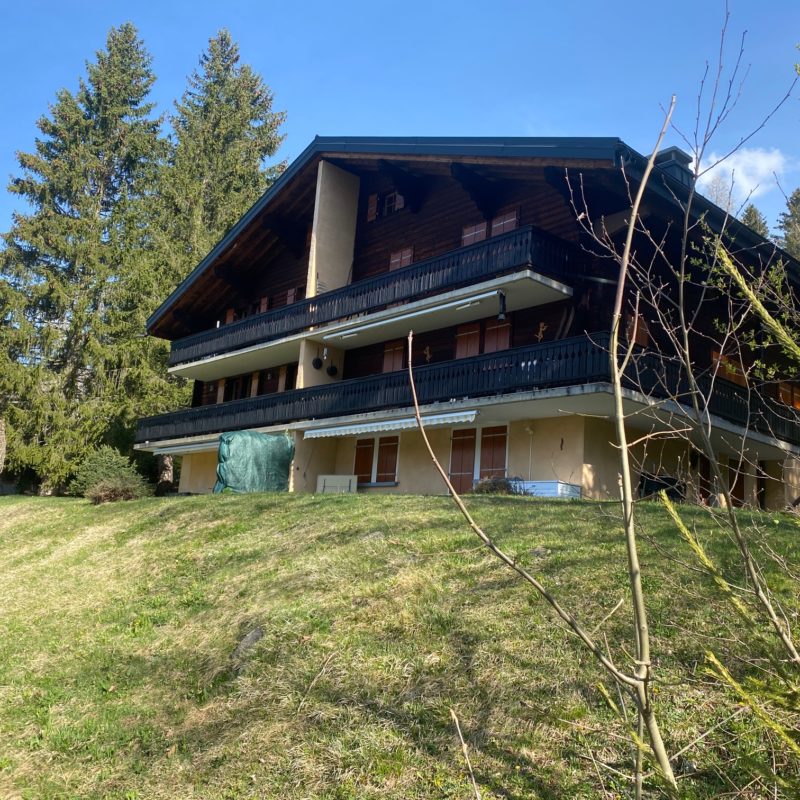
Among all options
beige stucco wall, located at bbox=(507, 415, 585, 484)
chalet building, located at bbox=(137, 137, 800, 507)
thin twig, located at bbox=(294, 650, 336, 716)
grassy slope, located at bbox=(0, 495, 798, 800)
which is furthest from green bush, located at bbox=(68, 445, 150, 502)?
thin twig, located at bbox=(294, 650, 336, 716)

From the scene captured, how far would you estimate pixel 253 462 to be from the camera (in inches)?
941

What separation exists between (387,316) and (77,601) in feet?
41.2

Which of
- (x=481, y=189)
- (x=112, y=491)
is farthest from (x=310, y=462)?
(x=481, y=189)

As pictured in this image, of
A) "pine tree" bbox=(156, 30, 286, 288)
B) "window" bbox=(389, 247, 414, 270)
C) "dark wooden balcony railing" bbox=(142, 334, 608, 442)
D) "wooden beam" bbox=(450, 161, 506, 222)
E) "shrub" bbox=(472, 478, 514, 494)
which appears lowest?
"shrub" bbox=(472, 478, 514, 494)

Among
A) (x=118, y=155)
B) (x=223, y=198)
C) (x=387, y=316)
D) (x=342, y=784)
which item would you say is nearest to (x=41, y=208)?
(x=118, y=155)

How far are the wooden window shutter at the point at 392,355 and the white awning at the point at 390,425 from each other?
2.67 metres

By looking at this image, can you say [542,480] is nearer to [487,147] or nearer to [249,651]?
[487,147]

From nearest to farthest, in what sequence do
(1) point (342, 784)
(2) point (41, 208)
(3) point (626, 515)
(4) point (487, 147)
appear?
(3) point (626, 515) → (1) point (342, 784) → (4) point (487, 147) → (2) point (41, 208)

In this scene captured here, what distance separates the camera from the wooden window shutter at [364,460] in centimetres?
2433

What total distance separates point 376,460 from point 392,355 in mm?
3354

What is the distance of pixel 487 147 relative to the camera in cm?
2039

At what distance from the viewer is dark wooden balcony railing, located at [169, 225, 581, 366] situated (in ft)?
63.9

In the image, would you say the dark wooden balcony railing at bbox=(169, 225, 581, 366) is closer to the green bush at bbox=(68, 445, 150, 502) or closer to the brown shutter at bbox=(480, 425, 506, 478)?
the brown shutter at bbox=(480, 425, 506, 478)

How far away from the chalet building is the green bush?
1.94m
